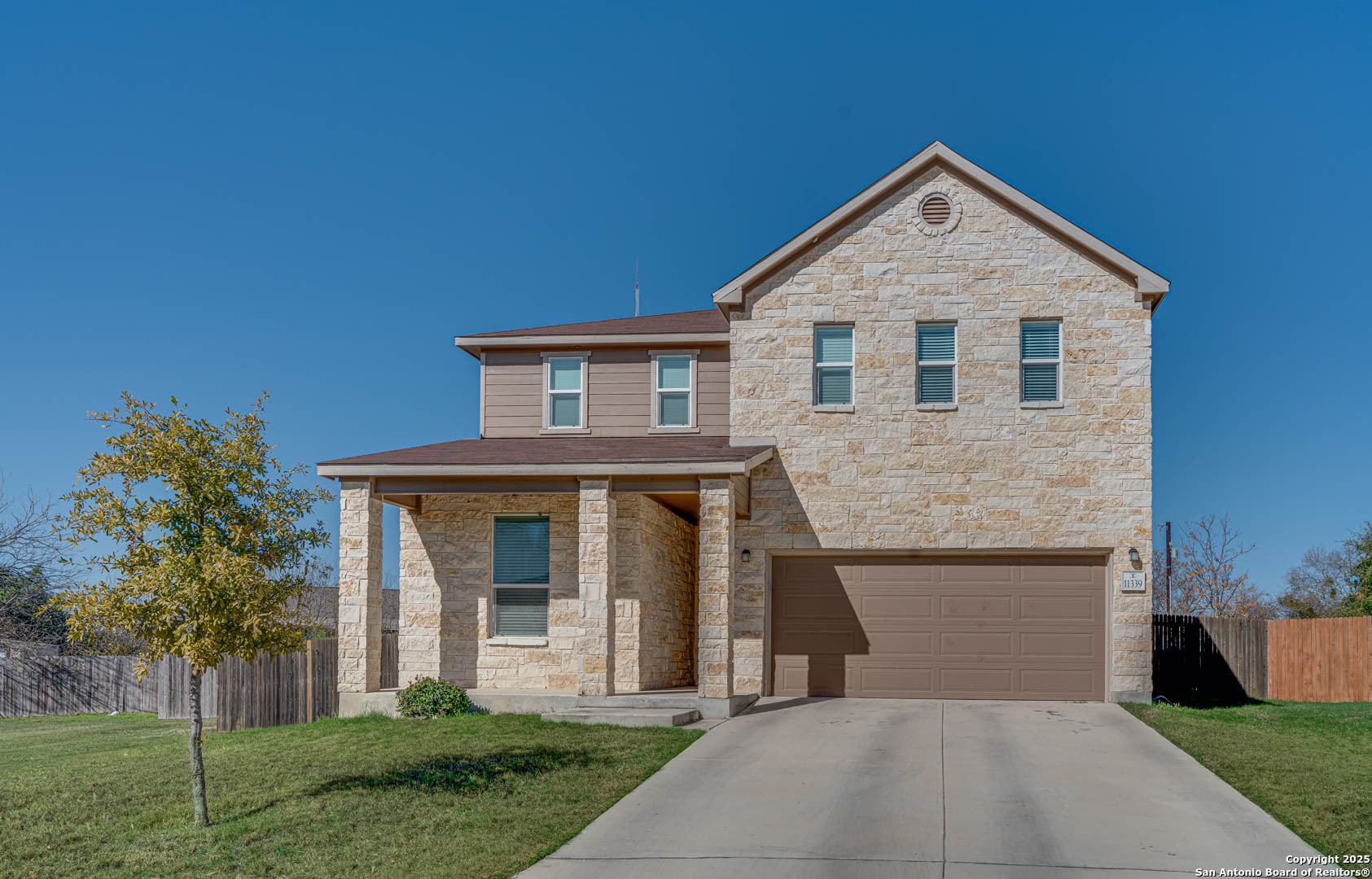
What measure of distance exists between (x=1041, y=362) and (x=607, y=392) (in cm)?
730

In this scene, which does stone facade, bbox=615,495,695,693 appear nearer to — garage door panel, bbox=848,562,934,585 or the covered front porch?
the covered front porch

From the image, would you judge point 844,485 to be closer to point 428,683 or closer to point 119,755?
point 428,683

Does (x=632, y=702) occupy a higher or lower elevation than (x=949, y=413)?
lower

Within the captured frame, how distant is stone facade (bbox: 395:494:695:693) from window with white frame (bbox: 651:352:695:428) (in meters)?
1.90

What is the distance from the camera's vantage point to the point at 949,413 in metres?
19.0

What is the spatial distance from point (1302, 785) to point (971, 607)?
7.38 meters

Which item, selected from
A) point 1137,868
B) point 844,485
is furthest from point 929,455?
point 1137,868

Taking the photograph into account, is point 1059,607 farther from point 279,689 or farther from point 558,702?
point 279,689

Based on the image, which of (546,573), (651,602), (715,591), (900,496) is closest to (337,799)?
(715,591)

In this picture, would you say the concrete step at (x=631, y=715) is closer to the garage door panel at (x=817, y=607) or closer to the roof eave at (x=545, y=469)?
the roof eave at (x=545, y=469)

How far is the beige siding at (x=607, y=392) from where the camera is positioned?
67.7 ft

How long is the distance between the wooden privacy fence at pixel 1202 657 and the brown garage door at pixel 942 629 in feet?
9.58

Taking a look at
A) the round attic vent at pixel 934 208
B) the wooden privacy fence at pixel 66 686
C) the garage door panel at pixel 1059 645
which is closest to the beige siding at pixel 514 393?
the round attic vent at pixel 934 208

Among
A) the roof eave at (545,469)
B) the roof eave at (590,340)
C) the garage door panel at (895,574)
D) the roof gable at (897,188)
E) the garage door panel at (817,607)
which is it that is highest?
the roof gable at (897,188)
